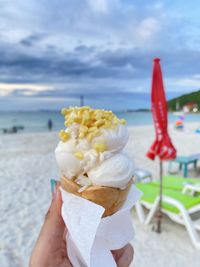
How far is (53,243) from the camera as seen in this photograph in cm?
143

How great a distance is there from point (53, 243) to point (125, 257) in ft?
1.45

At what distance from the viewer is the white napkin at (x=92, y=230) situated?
1.43m

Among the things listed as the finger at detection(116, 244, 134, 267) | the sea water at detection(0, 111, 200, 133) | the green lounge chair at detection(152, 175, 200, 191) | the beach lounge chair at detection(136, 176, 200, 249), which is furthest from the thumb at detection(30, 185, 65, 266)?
the sea water at detection(0, 111, 200, 133)

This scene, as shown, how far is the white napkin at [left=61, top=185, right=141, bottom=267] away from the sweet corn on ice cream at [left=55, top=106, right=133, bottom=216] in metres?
0.05

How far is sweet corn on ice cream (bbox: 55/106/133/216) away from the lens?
1465mm

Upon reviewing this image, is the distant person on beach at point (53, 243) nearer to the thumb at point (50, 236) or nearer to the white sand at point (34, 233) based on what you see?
the thumb at point (50, 236)

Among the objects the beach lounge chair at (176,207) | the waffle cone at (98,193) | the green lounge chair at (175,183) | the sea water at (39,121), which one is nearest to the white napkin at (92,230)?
the waffle cone at (98,193)

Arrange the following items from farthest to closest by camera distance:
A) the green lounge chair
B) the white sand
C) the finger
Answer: the green lounge chair
the white sand
the finger

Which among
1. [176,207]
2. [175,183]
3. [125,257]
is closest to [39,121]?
[175,183]

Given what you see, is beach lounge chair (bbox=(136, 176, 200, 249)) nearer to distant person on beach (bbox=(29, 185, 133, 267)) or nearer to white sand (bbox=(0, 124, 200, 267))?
white sand (bbox=(0, 124, 200, 267))

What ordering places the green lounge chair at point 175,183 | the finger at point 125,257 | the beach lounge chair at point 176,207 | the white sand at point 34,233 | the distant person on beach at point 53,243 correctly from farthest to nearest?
1. the green lounge chair at point 175,183
2. the beach lounge chair at point 176,207
3. the white sand at point 34,233
4. the finger at point 125,257
5. the distant person on beach at point 53,243

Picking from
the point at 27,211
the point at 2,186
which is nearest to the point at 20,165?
the point at 2,186

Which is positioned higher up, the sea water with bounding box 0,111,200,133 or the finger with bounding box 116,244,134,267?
the finger with bounding box 116,244,134,267

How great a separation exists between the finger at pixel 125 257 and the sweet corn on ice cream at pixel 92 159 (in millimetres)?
292
